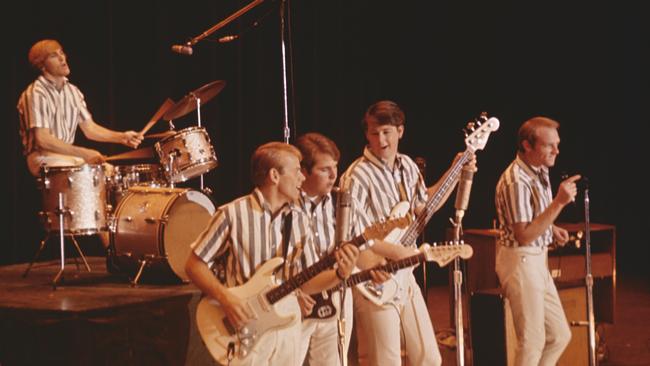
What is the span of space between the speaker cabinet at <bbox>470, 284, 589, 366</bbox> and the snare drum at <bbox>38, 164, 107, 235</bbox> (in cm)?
343

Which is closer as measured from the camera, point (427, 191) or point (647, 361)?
point (427, 191)

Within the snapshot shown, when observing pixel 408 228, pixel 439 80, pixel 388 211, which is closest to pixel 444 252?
pixel 408 228

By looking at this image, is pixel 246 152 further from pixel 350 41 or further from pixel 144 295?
pixel 144 295

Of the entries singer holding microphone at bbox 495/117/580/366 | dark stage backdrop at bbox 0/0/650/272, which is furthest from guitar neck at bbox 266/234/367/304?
dark stage backdrop at bbox 0/0/650/272

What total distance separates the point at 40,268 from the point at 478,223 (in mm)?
6491

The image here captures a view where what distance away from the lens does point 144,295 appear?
267 inches

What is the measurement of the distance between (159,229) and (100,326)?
113cm

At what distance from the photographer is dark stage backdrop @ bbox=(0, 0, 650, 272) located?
35.0 ft

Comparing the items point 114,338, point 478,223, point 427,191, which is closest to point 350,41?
point 478,223

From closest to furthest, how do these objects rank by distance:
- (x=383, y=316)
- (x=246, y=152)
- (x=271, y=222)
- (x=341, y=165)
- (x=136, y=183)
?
(x=271, y=222) < (x=383, y=316) < (x=136, y=183) < (x=246, y=152) < (x=341, y=165)

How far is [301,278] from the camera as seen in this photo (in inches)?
196

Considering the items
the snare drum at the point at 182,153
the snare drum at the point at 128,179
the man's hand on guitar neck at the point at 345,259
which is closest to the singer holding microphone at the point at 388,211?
the man's hand on guitar neck at the point at 345,259

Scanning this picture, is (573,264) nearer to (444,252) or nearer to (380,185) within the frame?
(380,185)

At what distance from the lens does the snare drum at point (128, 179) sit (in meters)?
7.87
